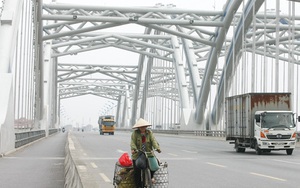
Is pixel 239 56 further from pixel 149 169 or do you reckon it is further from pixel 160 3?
pixel 149 169

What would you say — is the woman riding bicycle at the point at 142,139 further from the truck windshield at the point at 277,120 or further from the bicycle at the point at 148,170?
the truck windshield at the point at 277,120

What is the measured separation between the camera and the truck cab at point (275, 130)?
86.9ft

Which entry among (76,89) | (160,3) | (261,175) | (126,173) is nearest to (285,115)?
(261,175)

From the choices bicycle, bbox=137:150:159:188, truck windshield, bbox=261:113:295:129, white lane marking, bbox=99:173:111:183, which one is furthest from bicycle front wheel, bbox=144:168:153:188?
truck windshield, bbox=261:113:295:129

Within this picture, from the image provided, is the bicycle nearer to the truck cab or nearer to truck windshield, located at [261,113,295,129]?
the truck cab

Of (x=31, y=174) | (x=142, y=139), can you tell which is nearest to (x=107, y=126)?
(x=31, y=174)

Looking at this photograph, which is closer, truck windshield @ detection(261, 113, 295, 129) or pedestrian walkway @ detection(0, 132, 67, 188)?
pedestrian walkway @ detection(0, 132, 67, 188)

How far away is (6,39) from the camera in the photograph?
27.1m

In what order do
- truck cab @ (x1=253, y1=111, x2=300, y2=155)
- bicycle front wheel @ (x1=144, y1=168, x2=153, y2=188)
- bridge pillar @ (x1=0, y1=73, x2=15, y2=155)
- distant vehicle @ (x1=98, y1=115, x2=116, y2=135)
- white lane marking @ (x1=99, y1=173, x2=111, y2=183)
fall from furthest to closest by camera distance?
distant vehicle @ (x1=98, y1=115, x2=116, y2=135), truck cab @ (x1=253, y1=111, x2=300, y2=155), bridge pillar @ (x1=0, y1=73, x2=15, y2=155), white lane marking @ (x1=99, y1=173, x2=111, y2=183), bicycle front wheel @ (x1=144, y1=168, x2=153, y2=188)

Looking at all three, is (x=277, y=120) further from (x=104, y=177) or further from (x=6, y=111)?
(x=104, y=177)

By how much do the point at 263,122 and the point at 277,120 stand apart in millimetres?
623

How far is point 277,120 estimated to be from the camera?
88.0 feet

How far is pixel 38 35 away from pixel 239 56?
16.5m

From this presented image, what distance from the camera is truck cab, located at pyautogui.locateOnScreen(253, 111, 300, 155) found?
26.5 meters
